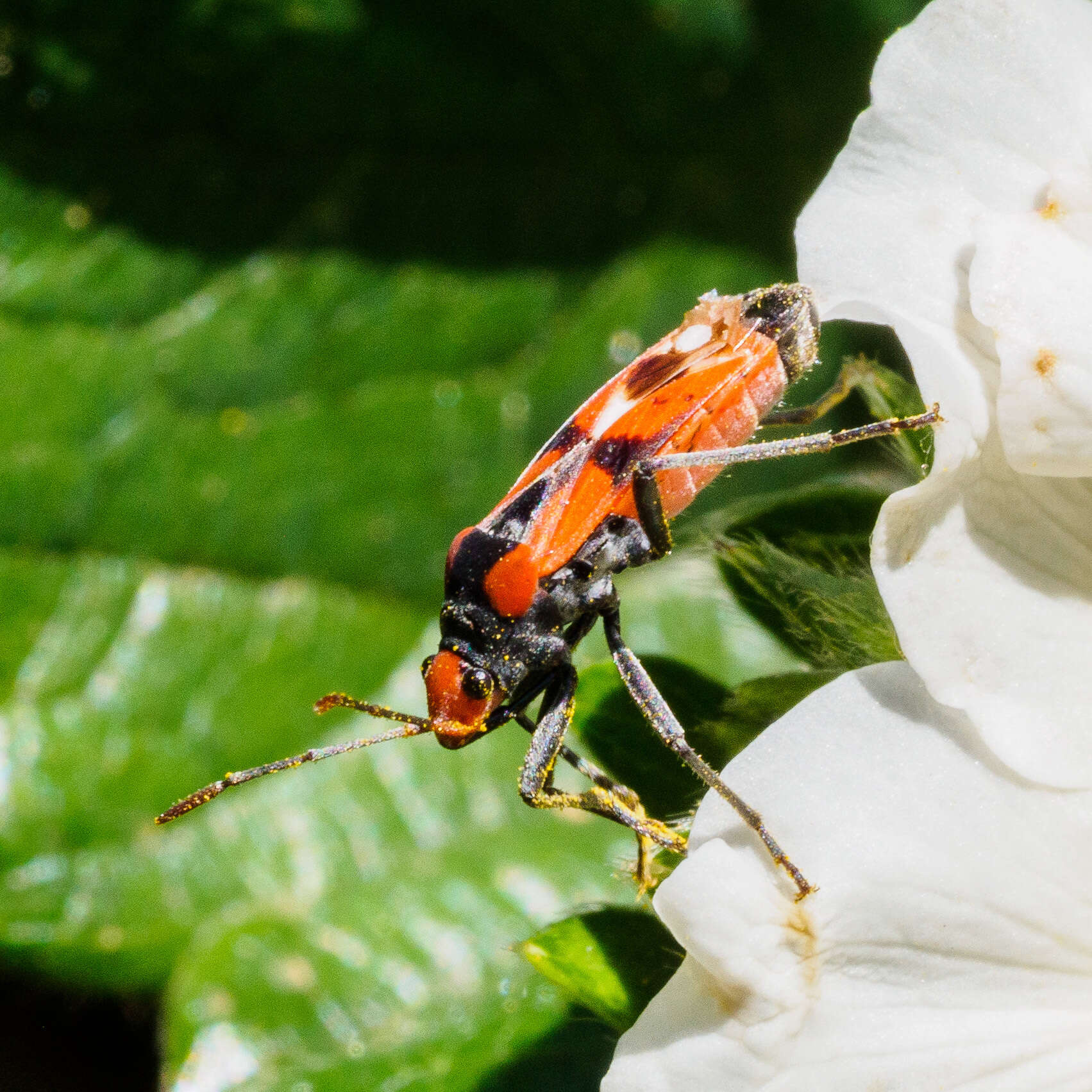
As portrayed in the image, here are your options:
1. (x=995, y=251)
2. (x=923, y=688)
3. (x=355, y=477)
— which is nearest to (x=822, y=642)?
(x=923, y=688)

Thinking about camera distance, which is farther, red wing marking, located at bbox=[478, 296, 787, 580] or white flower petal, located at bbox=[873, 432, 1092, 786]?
red wing marking, located at bbox=[478, 296, 787, 580]

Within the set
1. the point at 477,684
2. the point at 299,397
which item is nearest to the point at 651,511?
the point at 477,684

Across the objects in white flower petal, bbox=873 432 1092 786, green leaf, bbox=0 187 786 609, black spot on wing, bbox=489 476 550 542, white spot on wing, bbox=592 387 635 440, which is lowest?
green leaf, bbox=0 187 786 609

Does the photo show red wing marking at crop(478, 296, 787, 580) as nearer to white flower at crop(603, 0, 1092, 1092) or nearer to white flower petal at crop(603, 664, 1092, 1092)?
white flower at crop(603, 0, 1092, 1092)

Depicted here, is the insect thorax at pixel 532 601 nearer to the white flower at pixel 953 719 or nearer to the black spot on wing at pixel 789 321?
the black spot on wing at pixel 789 321

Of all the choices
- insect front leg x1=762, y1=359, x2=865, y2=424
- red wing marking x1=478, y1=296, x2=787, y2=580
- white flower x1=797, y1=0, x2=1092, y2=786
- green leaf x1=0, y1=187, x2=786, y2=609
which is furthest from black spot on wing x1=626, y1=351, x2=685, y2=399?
green leaf x1=0, y1=187, x2=786, y2=609
